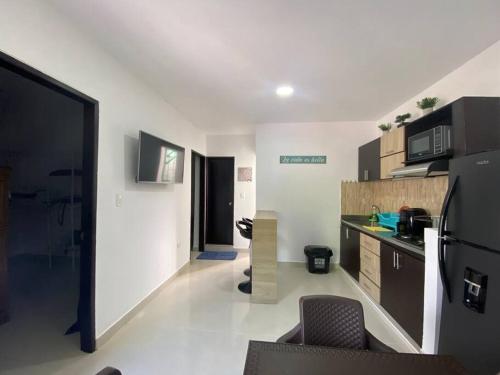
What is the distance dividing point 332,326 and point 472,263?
91 centimetres

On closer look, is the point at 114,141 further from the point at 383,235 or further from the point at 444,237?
the point at 383,235

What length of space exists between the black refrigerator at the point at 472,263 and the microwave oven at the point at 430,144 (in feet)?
2.01

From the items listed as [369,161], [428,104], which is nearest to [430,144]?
[428,104]

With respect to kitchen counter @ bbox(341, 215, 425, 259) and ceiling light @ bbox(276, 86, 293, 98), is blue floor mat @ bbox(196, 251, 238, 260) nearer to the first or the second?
kitchen counter @ bbox(341, 215, 425, 259)

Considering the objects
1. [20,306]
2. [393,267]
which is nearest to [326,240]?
[393,267]

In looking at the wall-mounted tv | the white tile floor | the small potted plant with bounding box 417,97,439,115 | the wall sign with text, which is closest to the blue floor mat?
the white tile floor

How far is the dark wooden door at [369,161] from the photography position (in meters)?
3.43

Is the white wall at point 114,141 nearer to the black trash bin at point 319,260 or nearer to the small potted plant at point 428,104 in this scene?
the black trash bin at point 319,260

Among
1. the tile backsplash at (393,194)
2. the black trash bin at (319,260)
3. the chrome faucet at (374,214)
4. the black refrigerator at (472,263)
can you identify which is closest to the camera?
the black refrigerator at (472,263)

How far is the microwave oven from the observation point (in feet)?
6.72

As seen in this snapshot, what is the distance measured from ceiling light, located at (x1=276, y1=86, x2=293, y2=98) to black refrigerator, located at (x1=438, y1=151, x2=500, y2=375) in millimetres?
1887

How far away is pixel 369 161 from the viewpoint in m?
3.73

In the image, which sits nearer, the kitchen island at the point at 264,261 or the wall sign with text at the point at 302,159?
the kitchen island at the point at 264,261

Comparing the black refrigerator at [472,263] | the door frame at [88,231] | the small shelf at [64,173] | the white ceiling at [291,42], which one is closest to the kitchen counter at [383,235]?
the black refrigerator at [472,263]
